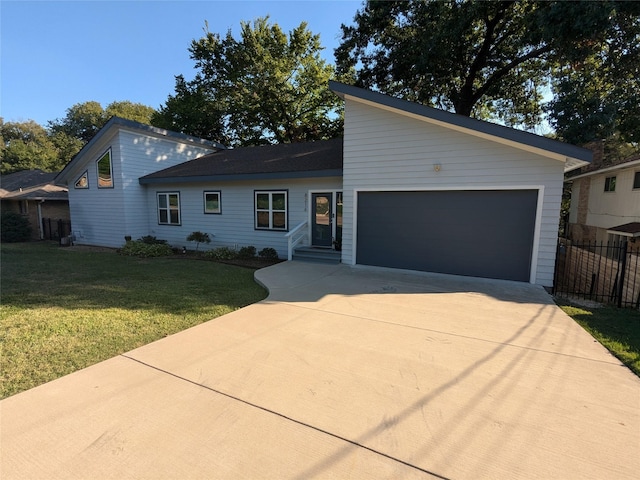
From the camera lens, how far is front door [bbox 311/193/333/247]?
10.0 m

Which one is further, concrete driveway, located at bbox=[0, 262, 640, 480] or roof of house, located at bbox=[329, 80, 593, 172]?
roof of house, located at bbox=[329, 80, 593, 172]

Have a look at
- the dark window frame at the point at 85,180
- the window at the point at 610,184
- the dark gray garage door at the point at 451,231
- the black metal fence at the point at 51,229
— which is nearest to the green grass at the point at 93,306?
the dark gray garage door at the point at 451,231

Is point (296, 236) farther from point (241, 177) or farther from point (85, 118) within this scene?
point (85, 118)

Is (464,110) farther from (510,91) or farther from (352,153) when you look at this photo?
(352,153)

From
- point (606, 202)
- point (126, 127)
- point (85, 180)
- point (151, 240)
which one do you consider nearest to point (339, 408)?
point (151, 240)

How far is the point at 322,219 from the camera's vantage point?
10180 millimetres

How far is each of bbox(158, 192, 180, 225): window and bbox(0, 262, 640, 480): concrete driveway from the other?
380 inches

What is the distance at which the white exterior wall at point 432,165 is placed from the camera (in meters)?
6.81

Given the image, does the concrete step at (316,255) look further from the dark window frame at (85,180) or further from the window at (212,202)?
the dark window frame at (85,180)

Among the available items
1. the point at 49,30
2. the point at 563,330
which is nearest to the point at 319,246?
the point at 563,330

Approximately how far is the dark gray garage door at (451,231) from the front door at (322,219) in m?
1.48

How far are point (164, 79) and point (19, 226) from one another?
15191 mm

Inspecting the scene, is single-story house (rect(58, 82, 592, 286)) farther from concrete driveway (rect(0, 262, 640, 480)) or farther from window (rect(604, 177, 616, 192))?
window (rect(604, 177, 616, 192))

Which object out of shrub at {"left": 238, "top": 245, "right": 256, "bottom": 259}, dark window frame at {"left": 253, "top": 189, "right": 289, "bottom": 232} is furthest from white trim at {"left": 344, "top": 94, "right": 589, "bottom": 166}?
shrub at {"left": 238, "top": 245, "right": 256, "bottom": 259}
